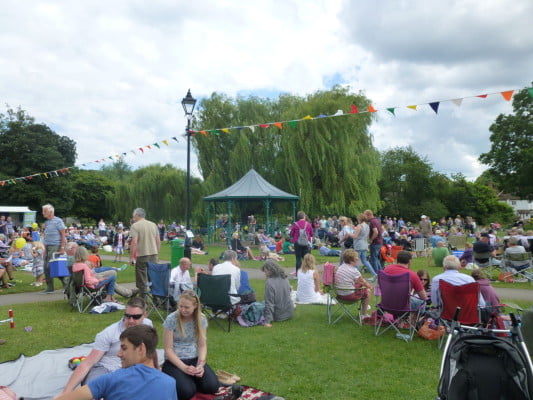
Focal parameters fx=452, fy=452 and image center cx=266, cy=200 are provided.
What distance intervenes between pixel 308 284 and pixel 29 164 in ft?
131

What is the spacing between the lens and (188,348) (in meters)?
4.16

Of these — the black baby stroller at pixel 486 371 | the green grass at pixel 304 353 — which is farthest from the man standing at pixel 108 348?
the black baby stroller at pixel 486 371

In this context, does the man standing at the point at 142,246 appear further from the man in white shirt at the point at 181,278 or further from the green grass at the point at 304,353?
the green grass at the point at 304,353

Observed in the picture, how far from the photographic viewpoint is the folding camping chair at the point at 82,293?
7.87 meters

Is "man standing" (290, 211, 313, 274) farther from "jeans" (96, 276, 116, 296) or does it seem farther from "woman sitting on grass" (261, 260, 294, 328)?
"jeans" (96, 276, 116, 296)

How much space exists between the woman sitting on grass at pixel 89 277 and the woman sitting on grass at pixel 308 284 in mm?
3521

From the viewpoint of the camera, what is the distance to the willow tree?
26.1 metres

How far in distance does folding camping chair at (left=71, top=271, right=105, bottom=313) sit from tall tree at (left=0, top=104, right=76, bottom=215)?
36.3 metres

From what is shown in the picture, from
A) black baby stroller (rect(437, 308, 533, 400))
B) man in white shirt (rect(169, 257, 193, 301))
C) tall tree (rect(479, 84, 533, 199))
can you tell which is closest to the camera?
black baby stroller (rect(437, 308, 533, 400))

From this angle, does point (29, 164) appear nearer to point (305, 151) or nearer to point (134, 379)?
point (305, 151)

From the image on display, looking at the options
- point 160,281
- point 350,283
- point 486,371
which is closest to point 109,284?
point 160,281

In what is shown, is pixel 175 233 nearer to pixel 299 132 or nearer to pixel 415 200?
pixel 299 132

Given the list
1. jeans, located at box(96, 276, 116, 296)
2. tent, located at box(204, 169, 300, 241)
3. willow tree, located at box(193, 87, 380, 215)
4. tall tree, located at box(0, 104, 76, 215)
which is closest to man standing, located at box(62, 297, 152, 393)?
jeans, located at box(96, 276, 116, 296)

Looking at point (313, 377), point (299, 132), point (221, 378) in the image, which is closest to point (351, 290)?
point (313, 377)
